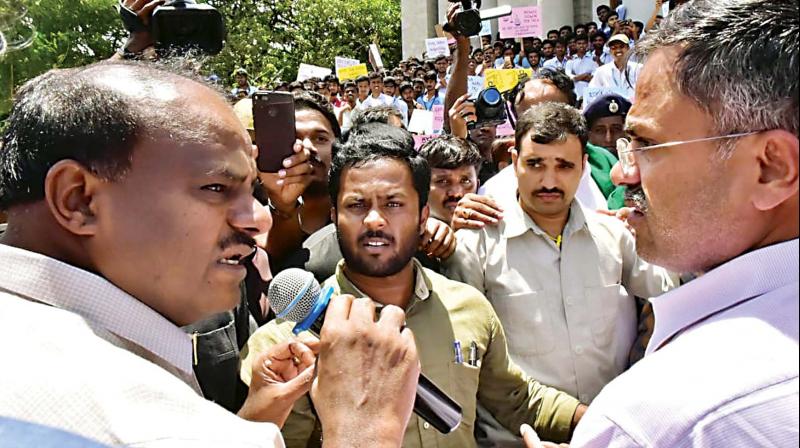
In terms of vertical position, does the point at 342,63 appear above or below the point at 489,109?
above

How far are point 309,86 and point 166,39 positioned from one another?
8.59 meters

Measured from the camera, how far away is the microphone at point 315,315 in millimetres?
1548

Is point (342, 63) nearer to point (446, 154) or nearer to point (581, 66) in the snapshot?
point (581, 66)

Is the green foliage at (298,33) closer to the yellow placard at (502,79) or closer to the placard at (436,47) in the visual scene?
the placard at (436,47)

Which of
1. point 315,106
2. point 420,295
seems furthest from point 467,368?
point 315,106

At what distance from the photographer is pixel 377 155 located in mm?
2537

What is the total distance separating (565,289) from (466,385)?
717 millimetres

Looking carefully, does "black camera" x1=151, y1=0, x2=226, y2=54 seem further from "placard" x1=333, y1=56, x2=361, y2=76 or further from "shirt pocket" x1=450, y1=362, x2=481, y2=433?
"placard" x1=333, y1=56, x2=361, y2=76

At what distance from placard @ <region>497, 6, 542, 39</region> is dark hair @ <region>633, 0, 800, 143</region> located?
28.4 ft

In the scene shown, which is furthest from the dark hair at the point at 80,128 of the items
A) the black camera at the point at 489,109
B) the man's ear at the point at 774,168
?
the black camera at the point at 489,109

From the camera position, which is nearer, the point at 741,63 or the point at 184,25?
the point at 741,63

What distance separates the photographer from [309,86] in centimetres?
1106

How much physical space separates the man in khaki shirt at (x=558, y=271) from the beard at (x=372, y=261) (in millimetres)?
478

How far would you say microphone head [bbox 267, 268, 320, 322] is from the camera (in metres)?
1.65
